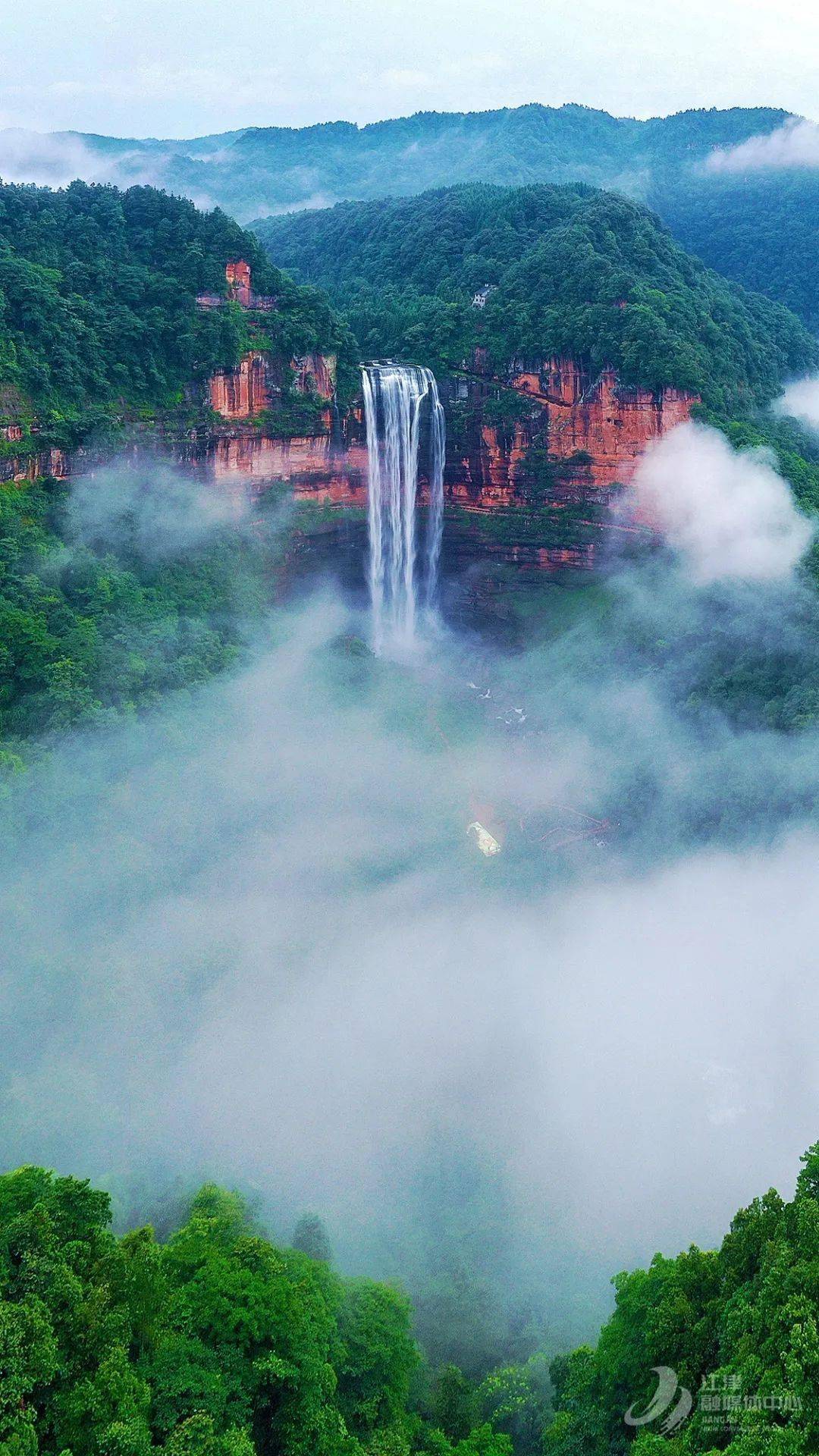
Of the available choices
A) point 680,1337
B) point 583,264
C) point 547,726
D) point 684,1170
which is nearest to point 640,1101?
point 684,1170

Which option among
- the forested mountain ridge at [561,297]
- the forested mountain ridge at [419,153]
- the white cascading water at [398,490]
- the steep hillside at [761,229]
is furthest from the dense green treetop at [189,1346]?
the forested mountain ridge at [419,153]

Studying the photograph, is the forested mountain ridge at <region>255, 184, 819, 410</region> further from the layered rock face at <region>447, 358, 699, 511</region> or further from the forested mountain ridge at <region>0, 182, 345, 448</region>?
the forested mountain ridge at <region>0, 182, 345, 448</region>

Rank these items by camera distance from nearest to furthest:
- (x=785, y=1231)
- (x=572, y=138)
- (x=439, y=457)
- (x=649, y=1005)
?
(x=785, y=1231) → (x=649, y=1005) → (x=439, y=457) → (x=572, y=138)

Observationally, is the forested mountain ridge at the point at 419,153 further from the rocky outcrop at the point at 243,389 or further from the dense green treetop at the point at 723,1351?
the dense green treetop at the point at 723,1351

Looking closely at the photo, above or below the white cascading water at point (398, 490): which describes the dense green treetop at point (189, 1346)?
below

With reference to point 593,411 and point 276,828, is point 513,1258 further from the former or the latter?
point 593,411

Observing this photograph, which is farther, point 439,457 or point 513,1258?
point 439,457

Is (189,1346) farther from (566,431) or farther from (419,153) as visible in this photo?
(419,153)
